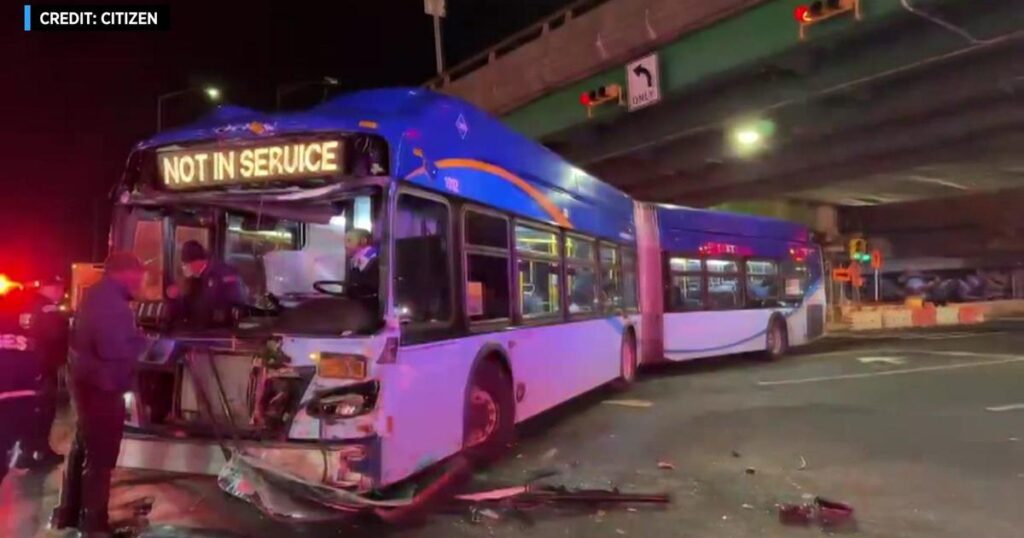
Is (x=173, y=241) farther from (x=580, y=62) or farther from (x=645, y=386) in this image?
(x=580, y=62)

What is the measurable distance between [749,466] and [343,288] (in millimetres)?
4271

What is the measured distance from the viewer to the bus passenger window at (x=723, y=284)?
17.2 metres

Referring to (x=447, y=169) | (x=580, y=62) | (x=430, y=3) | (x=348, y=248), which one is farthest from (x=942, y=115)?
(x=430, y=3)

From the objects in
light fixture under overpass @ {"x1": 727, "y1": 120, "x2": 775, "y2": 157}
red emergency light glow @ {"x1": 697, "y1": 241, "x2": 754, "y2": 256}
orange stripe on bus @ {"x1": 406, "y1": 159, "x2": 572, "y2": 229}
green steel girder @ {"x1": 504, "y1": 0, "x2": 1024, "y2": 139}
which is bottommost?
red emergency light glow @ {"x1": 697, "y1": 241, "x2": 754, "y2": 256}

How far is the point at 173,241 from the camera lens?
7402mm

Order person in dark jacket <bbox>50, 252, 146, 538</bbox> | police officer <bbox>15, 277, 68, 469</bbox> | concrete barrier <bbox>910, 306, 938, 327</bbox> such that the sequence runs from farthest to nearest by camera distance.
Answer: concrete barrier <bbox>910, 306, 938, 327</bbox>
police officer <bbox>15, 277, 68, 469</bbox>
person in dark jacket <bbox>50, 252, 146, 538</bbox>

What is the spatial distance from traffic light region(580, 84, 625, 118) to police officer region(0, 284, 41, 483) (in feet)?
38.8

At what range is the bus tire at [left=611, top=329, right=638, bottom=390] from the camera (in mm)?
13698

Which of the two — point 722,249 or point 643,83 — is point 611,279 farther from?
point 722,249

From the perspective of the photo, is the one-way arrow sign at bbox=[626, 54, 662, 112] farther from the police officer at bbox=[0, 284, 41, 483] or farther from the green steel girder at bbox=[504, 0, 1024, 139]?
the police officer at bbox=[0, 284, 41, 483]

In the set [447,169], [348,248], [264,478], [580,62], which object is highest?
[580,62]

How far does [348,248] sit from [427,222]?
2.72 feet

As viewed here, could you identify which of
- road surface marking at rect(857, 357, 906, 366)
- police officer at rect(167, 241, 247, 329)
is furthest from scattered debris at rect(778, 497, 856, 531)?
road surface marking at rect(857, 357, 906, 366)

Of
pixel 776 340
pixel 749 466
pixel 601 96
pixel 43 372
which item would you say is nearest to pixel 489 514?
pixel 749 466
